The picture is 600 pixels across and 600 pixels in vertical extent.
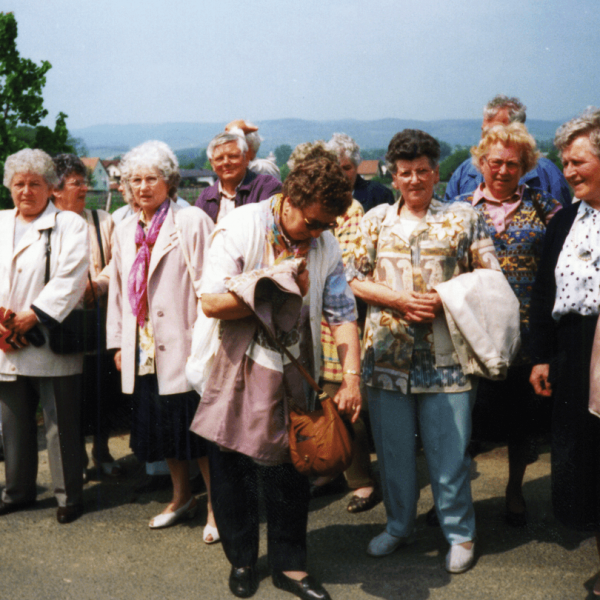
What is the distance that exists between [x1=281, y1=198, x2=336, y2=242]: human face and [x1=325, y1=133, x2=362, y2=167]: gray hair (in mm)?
1763

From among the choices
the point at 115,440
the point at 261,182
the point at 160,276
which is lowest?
the point at 115,440

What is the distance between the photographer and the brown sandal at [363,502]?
437 cm

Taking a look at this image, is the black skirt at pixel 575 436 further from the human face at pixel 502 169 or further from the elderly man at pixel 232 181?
the elderly man at pixel 232 181

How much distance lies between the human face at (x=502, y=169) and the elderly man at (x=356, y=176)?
103cm

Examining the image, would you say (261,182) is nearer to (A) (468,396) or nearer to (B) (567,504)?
(A) (468,396)

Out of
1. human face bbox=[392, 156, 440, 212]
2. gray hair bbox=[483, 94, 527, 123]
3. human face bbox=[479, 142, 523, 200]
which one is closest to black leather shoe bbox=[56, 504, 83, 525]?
human face bbox=[392, 156, 440, 212]

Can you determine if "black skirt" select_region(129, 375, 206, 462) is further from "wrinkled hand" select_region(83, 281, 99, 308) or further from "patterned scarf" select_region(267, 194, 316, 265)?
"patterned scarf" select_region(267, 194, 316, 265)

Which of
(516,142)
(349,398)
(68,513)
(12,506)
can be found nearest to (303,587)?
(349,398)

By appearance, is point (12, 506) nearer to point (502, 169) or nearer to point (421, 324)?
point (421, 324)

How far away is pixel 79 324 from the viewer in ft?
14.5

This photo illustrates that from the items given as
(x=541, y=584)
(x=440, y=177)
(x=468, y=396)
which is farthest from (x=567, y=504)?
(x=440, y=177)

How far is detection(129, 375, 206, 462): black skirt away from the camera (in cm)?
409

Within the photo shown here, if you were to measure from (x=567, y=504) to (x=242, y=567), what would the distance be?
1539 millimetres

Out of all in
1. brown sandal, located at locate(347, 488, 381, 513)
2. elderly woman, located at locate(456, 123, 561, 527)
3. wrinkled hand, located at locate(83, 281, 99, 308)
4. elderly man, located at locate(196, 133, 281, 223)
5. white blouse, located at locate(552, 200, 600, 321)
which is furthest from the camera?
elderly man, located at locate(196, 133, 281, 223)
